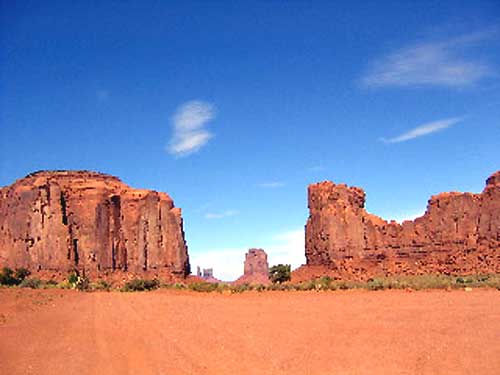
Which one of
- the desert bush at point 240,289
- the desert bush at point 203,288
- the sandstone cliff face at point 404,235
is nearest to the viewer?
the desert bush at point 240,289

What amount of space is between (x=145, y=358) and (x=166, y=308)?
9492 mm

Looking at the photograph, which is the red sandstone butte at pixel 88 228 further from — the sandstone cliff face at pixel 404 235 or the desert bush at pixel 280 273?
the sandstone cliff face at pixel 404 235

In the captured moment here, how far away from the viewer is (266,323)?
47.9 ft

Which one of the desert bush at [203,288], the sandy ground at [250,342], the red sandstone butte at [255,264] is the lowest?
the sandy ground at [250,342]

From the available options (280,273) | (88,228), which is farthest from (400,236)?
(88,228)

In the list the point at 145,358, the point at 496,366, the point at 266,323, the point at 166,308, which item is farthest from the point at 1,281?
the point at 496,366

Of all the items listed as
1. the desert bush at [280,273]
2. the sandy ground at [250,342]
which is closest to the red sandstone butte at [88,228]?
the desert bush at [280,273]

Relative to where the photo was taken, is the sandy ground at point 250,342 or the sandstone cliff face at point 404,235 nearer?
the sandy ground at point 250,342

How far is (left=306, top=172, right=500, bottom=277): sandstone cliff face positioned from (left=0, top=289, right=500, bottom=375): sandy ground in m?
57.6

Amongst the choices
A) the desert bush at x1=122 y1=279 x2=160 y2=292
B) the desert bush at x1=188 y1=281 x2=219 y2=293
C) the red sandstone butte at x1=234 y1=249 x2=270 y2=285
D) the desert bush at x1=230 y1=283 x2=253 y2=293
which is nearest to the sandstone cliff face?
the desert bush at x1=230 y1=283 x2=253 y2=293

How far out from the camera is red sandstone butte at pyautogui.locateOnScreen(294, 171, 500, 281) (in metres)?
71.2

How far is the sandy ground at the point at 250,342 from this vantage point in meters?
9.01

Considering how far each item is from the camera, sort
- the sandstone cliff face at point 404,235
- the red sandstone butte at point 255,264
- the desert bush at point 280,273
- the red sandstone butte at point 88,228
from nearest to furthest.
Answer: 1. the sandstone cliff face at point 404,235
2. the desert bush at point 280,273
3. the red sandstone butte at point 88,228
4. the red sandstone butte at point 255,264

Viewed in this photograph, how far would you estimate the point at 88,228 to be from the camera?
83.2 metres
